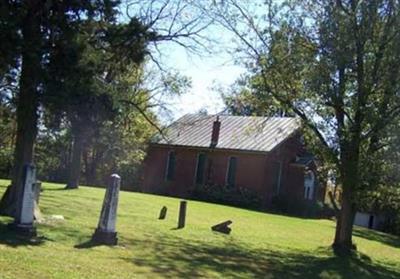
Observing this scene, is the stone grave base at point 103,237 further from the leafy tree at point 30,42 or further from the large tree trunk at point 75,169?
the large tree trunk at point 75,169

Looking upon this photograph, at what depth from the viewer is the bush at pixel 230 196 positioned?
3941cm

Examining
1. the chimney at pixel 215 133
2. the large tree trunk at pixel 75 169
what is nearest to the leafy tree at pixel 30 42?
the large tree trunk at pixel 75 169

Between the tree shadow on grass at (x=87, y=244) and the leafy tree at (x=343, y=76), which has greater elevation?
the leafy tree at (x=343, y=76)

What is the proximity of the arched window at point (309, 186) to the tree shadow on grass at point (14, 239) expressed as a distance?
3296 cm

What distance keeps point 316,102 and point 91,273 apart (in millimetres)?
10188

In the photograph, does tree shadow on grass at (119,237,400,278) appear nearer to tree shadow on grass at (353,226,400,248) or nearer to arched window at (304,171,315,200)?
tree shadow on grass at (353,226,400,248)

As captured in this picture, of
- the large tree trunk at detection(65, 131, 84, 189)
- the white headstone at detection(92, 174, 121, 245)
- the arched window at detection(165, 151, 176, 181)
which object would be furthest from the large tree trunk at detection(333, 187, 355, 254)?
the arched window at detection(165, 151, 176, 181)

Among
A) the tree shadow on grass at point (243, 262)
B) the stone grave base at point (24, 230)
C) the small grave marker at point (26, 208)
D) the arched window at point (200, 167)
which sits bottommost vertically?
the tree shadow on grass at point (243, 262)

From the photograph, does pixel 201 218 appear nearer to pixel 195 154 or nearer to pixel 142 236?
pixel 142 236

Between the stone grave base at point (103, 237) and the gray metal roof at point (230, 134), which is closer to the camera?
the stone grave base at point (103, 237)

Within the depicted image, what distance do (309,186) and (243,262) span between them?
31057mm

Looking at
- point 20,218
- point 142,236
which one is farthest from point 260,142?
point 20,218

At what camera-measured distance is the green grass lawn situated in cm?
1077

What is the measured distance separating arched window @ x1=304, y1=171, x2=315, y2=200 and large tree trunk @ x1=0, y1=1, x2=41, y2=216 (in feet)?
98.7
